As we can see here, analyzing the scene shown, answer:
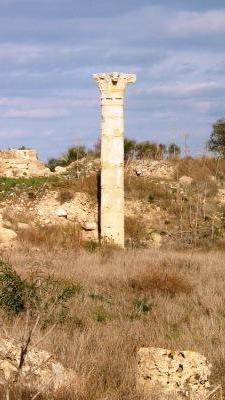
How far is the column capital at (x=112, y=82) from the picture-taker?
1920 cm

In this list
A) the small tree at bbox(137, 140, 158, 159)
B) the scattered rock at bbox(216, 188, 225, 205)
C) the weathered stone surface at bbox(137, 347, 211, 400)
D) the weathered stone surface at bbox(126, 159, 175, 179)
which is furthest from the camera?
the small tree at bbox(137, 140, 158, 159)

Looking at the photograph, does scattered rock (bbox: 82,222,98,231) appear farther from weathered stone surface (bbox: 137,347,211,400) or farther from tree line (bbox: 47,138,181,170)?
weathered stone surface (bbox: 137,347,211,400)

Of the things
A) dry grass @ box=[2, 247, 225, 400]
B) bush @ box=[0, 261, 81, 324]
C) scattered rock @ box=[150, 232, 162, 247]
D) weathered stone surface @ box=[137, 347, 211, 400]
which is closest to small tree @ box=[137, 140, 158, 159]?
scattered rock @ box=[150, 232, 162, 247]

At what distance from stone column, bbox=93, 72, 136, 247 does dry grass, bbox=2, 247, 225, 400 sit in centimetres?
410

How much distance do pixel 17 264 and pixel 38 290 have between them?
15.4ft

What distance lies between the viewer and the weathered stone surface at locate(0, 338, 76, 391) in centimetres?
456

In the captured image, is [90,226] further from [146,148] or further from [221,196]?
[146,148]

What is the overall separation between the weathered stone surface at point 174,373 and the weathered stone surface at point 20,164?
66.0 ft

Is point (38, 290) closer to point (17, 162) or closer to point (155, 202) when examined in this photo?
point (155, 202)

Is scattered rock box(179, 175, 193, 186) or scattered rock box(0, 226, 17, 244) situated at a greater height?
scattered rock box(179, 175, 193, 186)

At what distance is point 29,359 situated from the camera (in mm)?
4883

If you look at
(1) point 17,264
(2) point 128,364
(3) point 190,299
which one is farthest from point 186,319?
(1) point 17,264

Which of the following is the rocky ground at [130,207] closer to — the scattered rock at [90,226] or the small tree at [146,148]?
the scattered rock at [90,226]

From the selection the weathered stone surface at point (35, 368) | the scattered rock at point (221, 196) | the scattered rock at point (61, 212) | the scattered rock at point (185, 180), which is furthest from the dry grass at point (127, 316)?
the scattered rock at point (185, 180)
